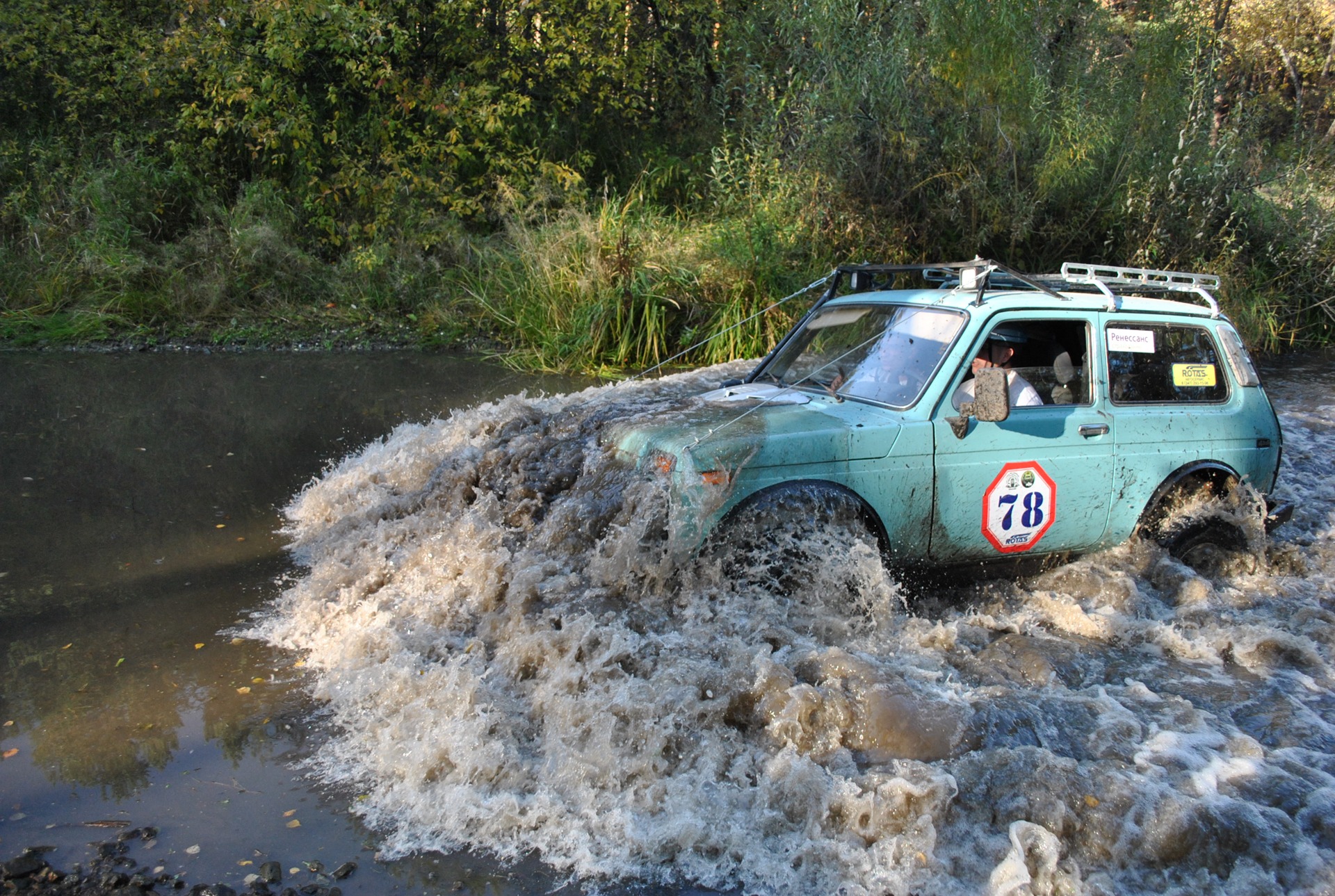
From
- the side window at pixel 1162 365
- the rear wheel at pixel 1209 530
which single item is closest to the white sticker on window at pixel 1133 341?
the side window at pixel 1162 365

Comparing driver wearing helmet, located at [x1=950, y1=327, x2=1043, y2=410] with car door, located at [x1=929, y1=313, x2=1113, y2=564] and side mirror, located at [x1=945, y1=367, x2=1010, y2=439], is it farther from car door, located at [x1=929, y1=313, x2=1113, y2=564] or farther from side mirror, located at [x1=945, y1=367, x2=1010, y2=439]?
side mirror, located at [x1=945, y1=367, x2=1010, y2=439]

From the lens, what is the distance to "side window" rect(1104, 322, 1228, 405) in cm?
577

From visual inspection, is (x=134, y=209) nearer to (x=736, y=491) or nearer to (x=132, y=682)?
(x=132, y=682)

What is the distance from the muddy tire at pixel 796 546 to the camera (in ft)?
16.3

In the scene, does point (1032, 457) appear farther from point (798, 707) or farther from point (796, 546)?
point (798, 707)

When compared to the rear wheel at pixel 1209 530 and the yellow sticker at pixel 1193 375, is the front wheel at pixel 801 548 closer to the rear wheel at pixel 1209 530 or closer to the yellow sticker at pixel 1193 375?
the rear wheel at pixel 1209 530

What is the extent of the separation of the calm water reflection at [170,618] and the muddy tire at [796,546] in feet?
6.25

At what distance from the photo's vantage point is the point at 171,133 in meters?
16.6

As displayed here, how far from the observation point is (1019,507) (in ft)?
17.8

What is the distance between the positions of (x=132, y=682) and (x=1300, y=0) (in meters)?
29.6

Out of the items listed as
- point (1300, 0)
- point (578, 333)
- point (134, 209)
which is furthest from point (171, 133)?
point (1300, 0)

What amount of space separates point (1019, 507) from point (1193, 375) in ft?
5.10

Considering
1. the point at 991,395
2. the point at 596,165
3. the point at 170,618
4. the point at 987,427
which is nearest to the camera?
the point at 991,395

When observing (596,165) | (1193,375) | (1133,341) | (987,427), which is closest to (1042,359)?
(1133,341)
